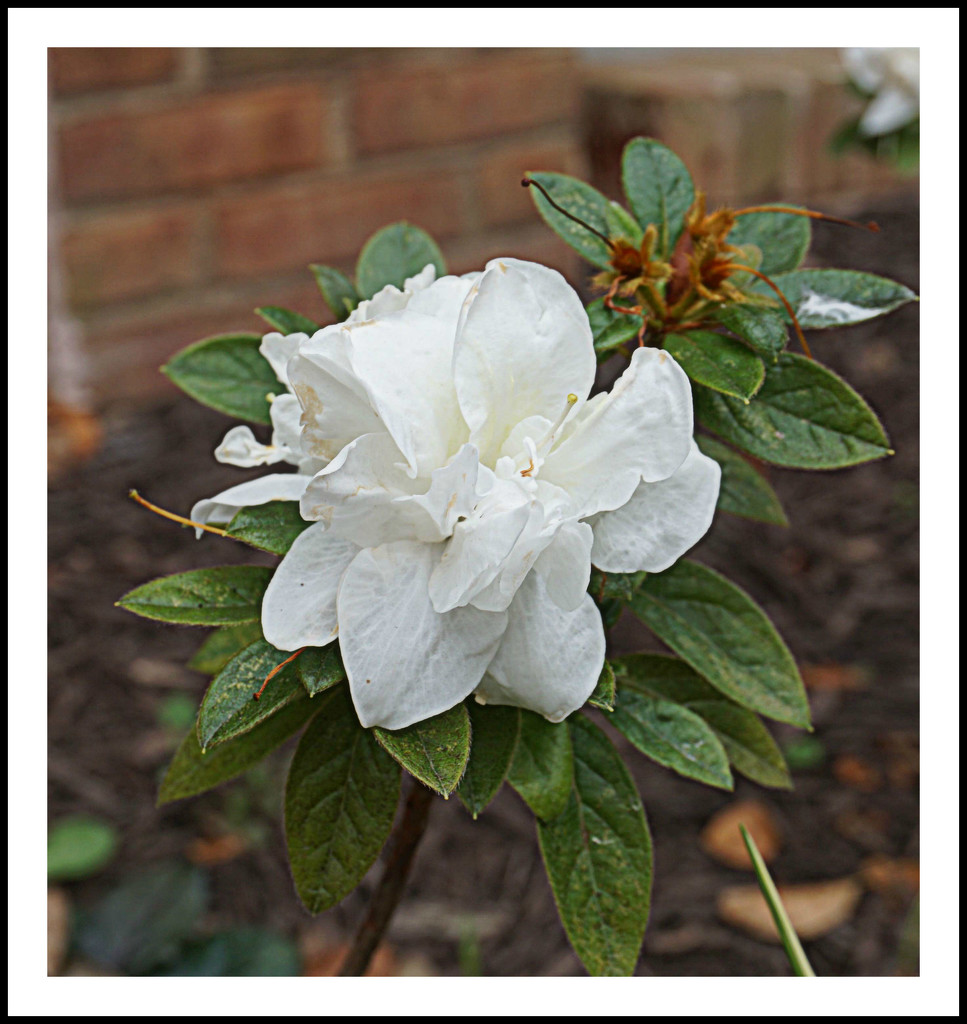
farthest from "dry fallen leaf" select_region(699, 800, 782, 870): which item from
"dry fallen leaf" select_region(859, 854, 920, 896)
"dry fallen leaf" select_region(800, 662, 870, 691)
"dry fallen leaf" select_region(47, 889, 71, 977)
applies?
"dry fallen leaf" select_region(47, 889, 71, 977)

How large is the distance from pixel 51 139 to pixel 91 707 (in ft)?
2.73

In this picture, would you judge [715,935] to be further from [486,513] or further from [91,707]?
[486,513]

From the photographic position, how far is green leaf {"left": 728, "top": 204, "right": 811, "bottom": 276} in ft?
1.97

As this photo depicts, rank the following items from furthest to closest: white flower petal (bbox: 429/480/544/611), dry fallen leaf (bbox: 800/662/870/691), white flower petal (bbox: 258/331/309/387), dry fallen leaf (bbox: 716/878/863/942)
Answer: dry fallen leaf (bbox: 800/662/870/691) → dry fallen leaf (bbox: 716/878/863/942) → white flower petal (bbox: 258/331/309/387) → white flower petal (bbox: 429/480/544/611)

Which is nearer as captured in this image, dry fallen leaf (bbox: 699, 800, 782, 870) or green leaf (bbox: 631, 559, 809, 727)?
green leaf (bbox: 631, 559, 809, 727)

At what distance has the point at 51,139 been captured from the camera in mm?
1511

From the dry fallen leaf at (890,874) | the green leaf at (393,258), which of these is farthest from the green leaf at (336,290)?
the dry fallen leaf at (890,874)

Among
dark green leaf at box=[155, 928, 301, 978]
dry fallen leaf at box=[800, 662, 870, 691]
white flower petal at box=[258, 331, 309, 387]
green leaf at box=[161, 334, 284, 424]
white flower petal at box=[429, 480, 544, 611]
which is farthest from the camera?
dry fallen leaf at box=[800, 662, 870, 691]

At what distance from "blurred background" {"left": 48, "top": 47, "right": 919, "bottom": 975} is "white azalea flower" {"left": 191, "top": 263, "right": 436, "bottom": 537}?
0.76 m

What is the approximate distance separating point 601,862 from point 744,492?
0.80 ft

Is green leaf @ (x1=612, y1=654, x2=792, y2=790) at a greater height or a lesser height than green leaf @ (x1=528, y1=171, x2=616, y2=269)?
lesser

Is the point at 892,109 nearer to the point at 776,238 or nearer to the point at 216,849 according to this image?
the point at 776,238

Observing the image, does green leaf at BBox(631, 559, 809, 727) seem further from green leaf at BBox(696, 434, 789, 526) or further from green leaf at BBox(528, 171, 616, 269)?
green leaf at BBox(528, 171, 616, 269)

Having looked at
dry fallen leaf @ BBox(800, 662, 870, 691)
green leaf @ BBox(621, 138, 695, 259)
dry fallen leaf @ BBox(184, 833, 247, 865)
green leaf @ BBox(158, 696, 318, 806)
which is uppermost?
green leaf @ BBox(621, 138, 695, 259)
